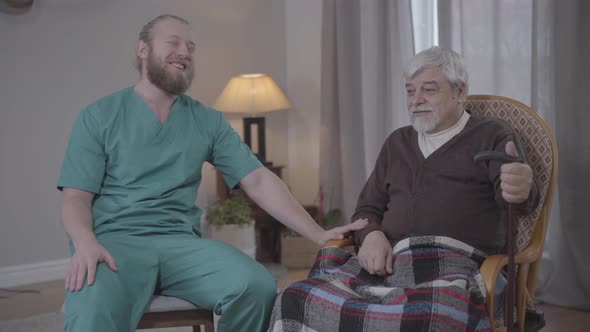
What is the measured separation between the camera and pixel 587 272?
9.64 feet

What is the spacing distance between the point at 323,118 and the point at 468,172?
7.46 ft

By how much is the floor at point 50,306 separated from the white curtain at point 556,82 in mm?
89

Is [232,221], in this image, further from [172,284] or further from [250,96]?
[172,284]

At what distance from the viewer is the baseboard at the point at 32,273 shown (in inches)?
148

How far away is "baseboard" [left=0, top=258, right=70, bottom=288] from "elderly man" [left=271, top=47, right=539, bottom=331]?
7.64ft

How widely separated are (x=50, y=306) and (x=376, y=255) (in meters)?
2.00

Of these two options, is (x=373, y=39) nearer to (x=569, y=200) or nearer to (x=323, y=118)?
(x=323, y=118)

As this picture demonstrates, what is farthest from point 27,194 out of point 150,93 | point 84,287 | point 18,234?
point 84,287

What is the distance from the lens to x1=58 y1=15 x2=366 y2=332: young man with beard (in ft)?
Answer: 6.04

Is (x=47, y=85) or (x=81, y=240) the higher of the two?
(x=47, y=85)

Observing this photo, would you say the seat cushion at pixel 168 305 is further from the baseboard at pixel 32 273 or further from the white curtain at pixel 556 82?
the baseboard at pixel 32 273

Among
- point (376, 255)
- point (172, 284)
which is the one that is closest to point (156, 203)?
point (172, 284)

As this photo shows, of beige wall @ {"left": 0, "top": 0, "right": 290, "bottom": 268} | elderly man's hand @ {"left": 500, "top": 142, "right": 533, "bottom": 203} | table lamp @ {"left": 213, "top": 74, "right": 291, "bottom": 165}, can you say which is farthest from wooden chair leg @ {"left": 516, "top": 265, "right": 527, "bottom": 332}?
beige wall @ {"left": 0, "top": 0, "right": 290, "bottom": 268}

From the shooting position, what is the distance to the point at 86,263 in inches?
71.5
